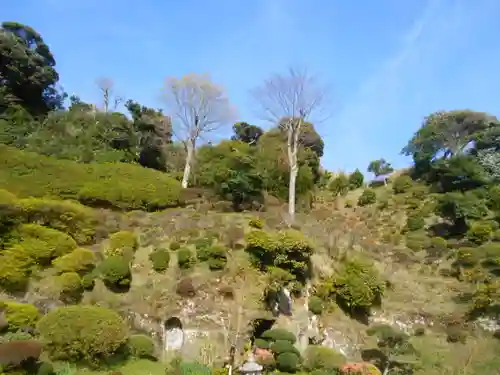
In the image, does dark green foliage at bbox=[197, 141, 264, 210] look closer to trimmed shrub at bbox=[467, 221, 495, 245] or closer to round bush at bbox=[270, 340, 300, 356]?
round bush at bbox=[270, 340, 300, 356]

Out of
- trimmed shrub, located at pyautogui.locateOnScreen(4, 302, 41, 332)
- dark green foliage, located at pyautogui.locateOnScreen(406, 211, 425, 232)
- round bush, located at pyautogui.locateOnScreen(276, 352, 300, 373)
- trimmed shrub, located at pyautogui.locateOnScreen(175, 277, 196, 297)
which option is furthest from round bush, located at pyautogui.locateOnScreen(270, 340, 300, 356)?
dark green foliage, located at pyautogui.locateOnScreen(406, 211, 425, 232)

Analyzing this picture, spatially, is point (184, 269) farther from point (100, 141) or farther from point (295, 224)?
point (100, 141)

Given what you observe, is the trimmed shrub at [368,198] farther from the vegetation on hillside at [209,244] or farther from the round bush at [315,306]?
the round bush at [315,306]

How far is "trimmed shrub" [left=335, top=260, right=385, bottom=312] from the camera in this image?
59.6 ft

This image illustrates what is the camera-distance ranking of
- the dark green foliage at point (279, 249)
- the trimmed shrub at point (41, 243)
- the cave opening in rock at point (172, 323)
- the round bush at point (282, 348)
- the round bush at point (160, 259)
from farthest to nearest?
the dark green foliage at point (279, 249) → the round bush at point (160, 259) → the trimmed shrub at point (41, 243) → the cave opening in rock at point (172, 323) → the round bush at point (282, 348)

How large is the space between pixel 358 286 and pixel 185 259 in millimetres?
7683

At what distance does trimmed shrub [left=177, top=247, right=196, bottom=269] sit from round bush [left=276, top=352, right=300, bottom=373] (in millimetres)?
5715

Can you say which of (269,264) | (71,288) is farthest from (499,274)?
(71,288)

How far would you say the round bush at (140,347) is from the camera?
1341cm

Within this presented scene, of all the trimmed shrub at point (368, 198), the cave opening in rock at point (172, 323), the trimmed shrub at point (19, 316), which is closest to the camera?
the trimmed shrub at point (19, 316)

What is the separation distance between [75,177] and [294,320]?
13.9 meters

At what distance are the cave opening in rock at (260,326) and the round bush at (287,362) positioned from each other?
205cm

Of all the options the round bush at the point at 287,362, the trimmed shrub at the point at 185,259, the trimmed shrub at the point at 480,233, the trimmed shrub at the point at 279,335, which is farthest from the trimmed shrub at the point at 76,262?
the trimmed shrub at the point at 480,233

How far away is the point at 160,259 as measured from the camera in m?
17.4
